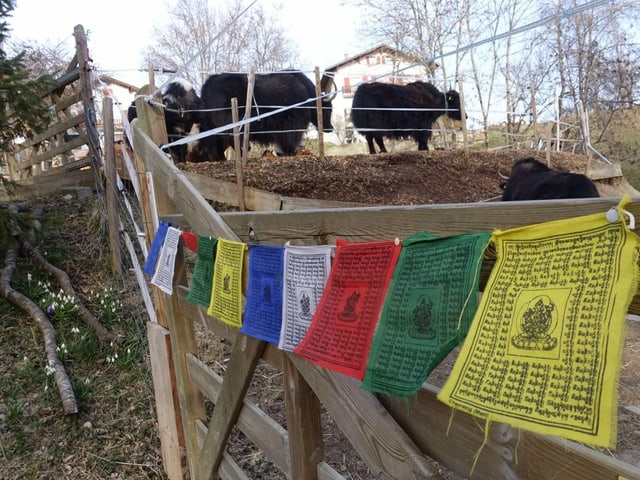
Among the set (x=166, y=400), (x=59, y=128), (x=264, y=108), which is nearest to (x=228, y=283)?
(x=166, y=400)

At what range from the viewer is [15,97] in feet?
17.3

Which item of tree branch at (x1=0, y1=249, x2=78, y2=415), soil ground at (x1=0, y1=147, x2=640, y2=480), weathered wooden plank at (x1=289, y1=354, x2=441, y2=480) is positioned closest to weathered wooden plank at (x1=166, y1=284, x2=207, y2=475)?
soil ground at (x1=0, y1=147, x2=640, y2=480)

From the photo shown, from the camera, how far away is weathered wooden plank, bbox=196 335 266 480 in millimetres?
2047

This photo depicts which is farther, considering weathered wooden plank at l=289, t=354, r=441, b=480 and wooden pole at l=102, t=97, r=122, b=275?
wooden pole at l=102, t=97, r=122, b=275

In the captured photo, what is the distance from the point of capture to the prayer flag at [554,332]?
0.75m

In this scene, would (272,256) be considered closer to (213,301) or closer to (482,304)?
(213,301)

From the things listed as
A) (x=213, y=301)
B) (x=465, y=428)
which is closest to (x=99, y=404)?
(x=213, y=301)

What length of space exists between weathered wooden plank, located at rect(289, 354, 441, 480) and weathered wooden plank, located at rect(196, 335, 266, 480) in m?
0.42

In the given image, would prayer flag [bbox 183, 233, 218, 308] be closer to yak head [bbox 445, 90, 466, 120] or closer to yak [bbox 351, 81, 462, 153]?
yak [bbox 351, 81, 462, 153]

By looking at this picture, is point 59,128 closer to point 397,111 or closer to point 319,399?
point 319,399

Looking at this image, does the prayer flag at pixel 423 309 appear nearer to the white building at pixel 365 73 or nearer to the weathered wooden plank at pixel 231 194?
the white building at pixel 365 73

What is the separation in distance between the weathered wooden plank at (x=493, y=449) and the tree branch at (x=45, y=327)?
11.1 ft

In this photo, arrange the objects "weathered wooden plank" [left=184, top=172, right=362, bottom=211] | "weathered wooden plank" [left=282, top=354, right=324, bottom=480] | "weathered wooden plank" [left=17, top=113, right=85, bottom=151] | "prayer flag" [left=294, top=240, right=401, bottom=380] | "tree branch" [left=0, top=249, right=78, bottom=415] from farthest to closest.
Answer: "weathered wooden plank" [left=17, top=113, right=85, bottom=151] < "weathered wooden plank" [left=184, top=172, right=362, bottom=211] < "tree branch" [left=0, top=249, right=78, bottom=415] < "weathered wooden plank" [left=282, top=354, right=324, bottom=480] < "prayer flag" [left=294, top=240, right=401, bottom=380]

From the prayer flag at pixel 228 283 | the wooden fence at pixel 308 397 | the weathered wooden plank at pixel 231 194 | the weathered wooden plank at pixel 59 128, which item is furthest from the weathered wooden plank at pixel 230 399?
the weathered wooden plank at pixel 59 128
